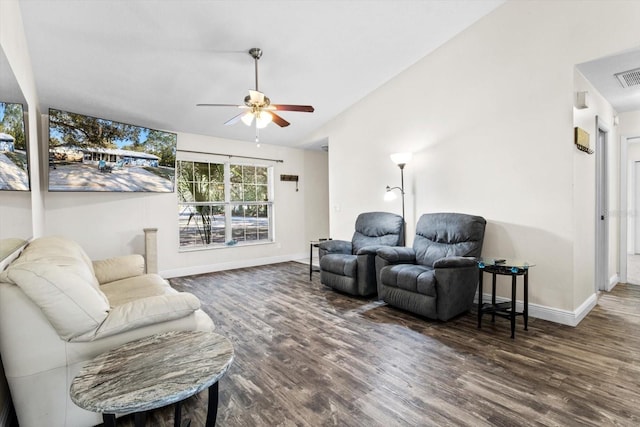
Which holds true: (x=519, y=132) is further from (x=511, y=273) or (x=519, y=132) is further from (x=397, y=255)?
(x=397, y=255)

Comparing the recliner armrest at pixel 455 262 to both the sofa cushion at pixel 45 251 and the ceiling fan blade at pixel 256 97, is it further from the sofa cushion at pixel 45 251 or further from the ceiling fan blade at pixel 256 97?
the sofa cushion at pixel 45 251

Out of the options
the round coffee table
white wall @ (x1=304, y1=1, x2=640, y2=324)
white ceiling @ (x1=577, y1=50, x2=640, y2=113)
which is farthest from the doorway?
the round coffee table

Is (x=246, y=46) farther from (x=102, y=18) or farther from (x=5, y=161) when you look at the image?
(x=5, y=161)

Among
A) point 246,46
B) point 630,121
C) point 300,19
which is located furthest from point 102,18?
point 630,121

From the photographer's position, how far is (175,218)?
5.19 meters

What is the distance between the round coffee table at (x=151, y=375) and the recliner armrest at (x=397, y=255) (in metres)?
2.38

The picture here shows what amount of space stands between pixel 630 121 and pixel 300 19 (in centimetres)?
465

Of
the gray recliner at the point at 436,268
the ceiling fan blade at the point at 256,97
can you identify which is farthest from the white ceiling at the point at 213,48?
the gray recliner at the point at 436,268

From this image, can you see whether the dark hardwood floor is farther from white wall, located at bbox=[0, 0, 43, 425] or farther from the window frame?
the window frame

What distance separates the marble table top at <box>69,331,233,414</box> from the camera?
1087mm

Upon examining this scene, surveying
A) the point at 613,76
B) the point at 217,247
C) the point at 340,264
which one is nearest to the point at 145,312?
the point at 340,264

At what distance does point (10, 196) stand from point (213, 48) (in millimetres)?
2330

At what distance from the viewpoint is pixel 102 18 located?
2674 millimetres

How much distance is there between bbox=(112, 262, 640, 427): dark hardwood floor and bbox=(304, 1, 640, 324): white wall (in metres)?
0.61
